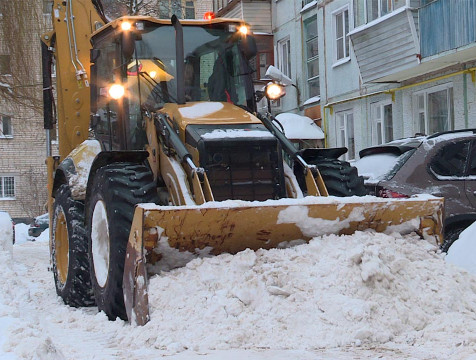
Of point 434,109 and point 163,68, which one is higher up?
point 434,109

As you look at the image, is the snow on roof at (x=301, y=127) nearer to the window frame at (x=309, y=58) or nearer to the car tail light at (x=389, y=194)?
the window frame at (x=309, y=58)

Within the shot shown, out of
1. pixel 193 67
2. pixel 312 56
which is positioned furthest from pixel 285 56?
pixel 193 67

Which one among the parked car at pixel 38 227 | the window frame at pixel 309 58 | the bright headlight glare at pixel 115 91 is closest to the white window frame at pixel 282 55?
the window frame at pixel 309 58

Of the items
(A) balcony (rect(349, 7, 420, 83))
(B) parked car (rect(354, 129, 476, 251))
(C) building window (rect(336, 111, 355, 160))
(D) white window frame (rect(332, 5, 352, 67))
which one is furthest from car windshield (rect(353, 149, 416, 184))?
(D) white window frame (rect(332, 5, 352, 67))

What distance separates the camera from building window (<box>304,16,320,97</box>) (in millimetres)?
23438

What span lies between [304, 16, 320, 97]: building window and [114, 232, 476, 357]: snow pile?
17.9 meters

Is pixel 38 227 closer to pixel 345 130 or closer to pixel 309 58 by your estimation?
pixel 309 58

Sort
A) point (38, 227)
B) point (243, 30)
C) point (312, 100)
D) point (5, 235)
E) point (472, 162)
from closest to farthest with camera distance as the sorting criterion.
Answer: point (243, 30)
point (472, 162)
point (5, 235)
point (312, 100)
point (38, 227)

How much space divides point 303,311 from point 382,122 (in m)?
14.7

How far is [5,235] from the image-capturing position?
34.6 feet

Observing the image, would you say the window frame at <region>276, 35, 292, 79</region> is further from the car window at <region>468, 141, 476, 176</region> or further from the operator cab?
the operator cab

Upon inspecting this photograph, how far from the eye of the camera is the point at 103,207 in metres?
6.64

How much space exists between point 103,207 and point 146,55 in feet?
5.47

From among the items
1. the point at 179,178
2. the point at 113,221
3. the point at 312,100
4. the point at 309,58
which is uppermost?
the point at 309,58
